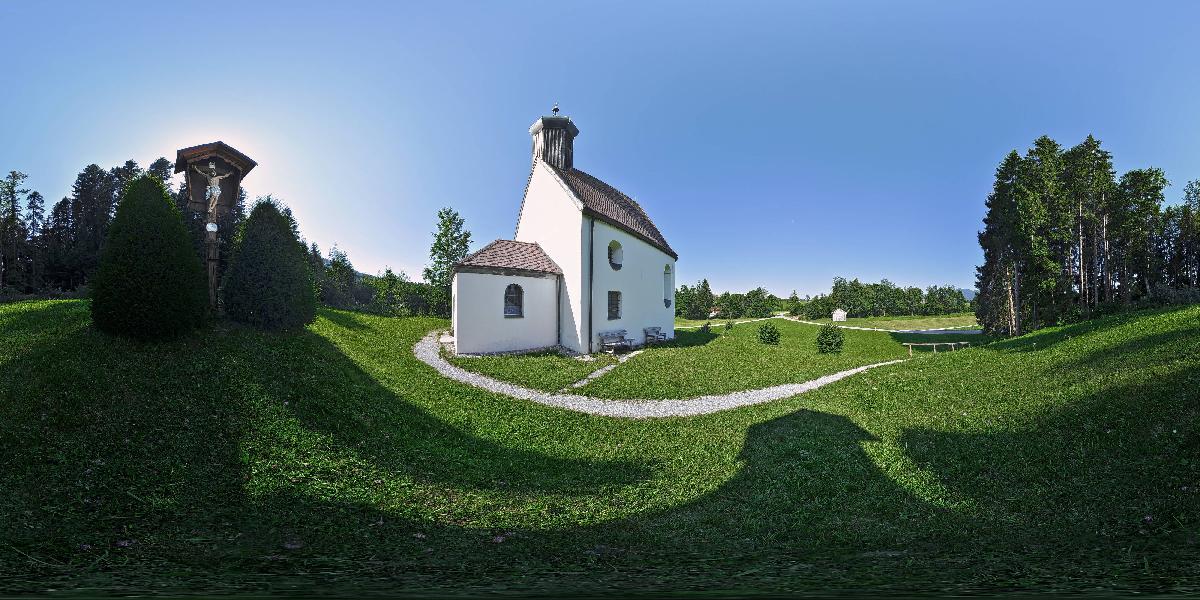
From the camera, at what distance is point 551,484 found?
224 inches

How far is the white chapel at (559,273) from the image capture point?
53.6ft

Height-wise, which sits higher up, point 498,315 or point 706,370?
point 498,315

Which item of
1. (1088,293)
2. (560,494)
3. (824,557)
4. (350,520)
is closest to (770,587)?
(824,557)

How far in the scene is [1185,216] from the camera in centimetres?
3253

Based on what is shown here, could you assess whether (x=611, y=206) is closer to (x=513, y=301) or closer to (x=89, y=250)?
(x=513, y=301)

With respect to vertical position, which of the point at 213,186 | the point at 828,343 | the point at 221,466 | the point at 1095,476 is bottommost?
the point at 1095,476

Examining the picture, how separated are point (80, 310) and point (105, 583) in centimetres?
1157

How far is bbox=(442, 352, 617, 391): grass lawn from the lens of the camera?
12.5m

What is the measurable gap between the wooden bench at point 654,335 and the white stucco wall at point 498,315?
18.5 ft

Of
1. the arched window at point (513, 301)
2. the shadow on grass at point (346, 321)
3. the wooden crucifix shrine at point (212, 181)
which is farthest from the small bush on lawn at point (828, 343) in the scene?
the wooden crucifix shrine at point (212, 181)

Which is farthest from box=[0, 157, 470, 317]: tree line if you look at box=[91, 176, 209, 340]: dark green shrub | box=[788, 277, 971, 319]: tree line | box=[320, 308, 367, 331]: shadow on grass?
box=[788, 277, 971, 319]: tree line

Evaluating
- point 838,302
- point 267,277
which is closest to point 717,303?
point 838,302

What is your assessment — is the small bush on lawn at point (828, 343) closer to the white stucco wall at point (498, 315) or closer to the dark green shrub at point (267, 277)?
the white stucco wall at point (498, 315)

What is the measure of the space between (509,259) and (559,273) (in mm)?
2348
